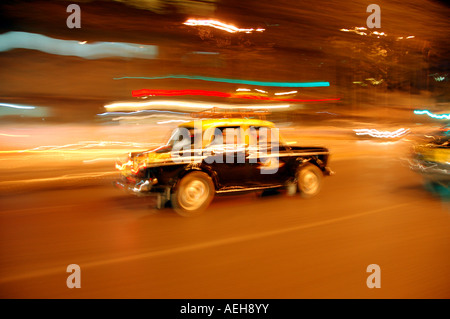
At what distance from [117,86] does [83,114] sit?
Result: 2097 mm

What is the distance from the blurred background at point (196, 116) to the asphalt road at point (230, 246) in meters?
0.03

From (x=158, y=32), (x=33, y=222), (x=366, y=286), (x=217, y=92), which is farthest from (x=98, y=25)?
(x=366, y=286)

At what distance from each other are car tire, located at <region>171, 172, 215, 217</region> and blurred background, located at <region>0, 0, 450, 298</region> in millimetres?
224

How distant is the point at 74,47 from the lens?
51.3 ft

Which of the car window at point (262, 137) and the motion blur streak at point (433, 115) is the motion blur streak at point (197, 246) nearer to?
the car window at point (262, 137)

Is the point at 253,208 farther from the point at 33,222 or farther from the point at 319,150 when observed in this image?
the point at 33,222

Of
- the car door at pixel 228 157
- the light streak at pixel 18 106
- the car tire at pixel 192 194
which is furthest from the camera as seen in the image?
the light streak at pixel 18 106

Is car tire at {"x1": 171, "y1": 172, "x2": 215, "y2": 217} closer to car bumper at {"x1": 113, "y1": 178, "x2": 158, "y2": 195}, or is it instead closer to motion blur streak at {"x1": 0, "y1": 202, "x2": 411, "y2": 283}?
car bumper at {"x1": 113, "y1": 178, "x2": 158, "y2": 195}

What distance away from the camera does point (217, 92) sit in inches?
714

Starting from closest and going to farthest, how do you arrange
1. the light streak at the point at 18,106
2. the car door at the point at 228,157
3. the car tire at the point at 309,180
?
the car door at the point at 228,157 < the car tire at the point at 309,180 < the light streak at the point at 18,106

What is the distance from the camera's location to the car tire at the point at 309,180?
7.39 metres

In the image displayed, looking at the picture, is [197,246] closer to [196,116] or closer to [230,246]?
[230,246]

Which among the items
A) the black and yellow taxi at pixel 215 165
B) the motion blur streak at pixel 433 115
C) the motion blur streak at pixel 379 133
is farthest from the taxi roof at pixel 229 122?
the motion blur streak at pixel 433 115

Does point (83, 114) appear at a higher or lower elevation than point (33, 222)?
higher
